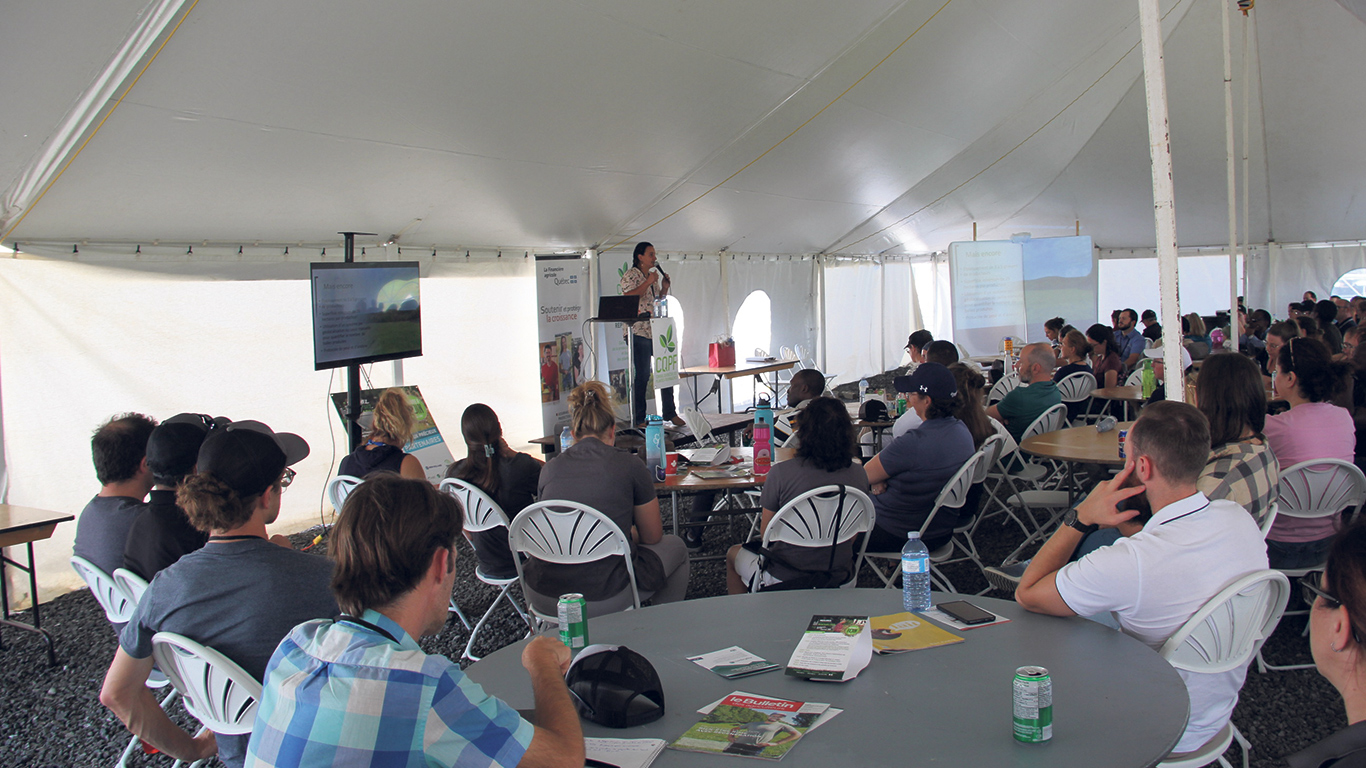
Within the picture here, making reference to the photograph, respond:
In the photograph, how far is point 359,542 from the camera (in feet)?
4.50

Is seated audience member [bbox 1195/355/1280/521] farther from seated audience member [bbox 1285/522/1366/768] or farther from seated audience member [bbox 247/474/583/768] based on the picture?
seated audience member [bbox 247/474/583/768]

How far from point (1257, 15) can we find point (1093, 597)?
10455mm

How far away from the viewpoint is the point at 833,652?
1.81 m

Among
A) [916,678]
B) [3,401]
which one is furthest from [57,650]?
[916,678]

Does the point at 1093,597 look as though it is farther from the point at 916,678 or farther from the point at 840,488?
the point at 840,488

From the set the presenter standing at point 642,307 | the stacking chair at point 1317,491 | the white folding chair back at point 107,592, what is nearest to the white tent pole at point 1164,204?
the stacking chair at point 1317,491

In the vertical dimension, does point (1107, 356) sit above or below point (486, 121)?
below

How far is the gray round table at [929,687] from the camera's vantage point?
1.44 m

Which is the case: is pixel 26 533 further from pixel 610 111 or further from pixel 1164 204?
pixel 1164 204

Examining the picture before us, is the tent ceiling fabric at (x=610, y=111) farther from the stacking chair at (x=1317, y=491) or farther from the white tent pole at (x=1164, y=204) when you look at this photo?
the stacking chair at (x=1317, y=491)

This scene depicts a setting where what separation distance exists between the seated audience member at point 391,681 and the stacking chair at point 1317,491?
3461 millimetres

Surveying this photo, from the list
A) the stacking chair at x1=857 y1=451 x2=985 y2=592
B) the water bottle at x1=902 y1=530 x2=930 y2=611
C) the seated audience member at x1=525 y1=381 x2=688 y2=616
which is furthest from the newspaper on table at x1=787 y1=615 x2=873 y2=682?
the stacking chair at x1=857 y1=451 x2=985 y2=592

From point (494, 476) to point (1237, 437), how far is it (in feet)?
10.1

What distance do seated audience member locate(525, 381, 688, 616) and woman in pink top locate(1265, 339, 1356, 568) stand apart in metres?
2.67
